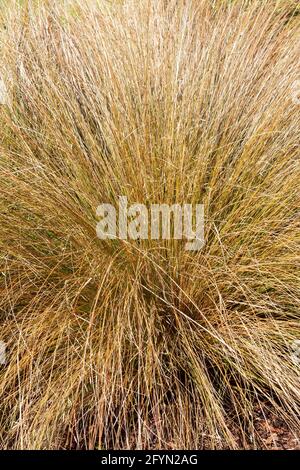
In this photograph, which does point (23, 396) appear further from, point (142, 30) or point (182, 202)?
point (142, 30)

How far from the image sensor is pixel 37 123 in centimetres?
287

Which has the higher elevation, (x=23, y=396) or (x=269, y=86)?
(x=269, y=86)

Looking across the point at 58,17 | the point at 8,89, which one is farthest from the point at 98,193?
the point at 58,17

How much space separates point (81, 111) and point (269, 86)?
852 millimetres

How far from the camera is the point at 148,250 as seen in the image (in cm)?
226

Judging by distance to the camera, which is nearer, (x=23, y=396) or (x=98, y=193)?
(x=23, y=396)

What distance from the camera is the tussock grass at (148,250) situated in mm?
2109

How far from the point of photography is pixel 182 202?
2.39 metres

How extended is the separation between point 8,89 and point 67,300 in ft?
3.99

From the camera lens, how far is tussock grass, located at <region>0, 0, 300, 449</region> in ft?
6.92
